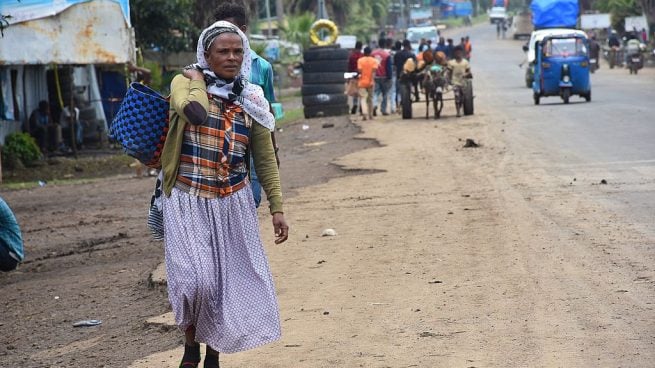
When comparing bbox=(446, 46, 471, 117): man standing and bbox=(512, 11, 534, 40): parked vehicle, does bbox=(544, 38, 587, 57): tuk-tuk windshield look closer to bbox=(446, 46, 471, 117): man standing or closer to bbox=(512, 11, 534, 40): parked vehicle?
bbox=(446, 46, 471, 117): man standing

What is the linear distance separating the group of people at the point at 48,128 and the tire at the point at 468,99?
824 cm

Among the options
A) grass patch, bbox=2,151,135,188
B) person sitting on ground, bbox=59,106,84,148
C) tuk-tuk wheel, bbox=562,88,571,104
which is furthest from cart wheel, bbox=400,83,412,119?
person sitting on ground, bbox=59,106,84,148

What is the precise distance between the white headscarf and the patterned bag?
25cm

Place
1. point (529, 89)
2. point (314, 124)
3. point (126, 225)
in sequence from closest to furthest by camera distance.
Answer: point (126, 225) < point (314, 124) < point (529, 89)

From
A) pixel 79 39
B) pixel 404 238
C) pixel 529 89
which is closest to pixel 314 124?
pixel 79 39

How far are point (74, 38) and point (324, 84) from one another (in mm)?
12630

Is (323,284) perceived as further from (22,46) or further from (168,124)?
(22,46)

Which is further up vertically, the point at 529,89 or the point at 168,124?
the point at 168,124

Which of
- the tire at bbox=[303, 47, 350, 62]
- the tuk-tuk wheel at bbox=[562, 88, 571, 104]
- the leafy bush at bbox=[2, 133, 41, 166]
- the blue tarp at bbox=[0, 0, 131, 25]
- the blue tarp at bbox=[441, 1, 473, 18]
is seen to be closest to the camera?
the blue tarp at bbox=[0, 0, 131, 25]

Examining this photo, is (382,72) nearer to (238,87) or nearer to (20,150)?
(20,150)

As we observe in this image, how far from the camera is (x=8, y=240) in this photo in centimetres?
912

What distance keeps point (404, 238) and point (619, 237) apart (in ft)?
5.77

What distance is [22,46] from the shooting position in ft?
59.4

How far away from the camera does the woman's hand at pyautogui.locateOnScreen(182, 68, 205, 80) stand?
558 centimetres
